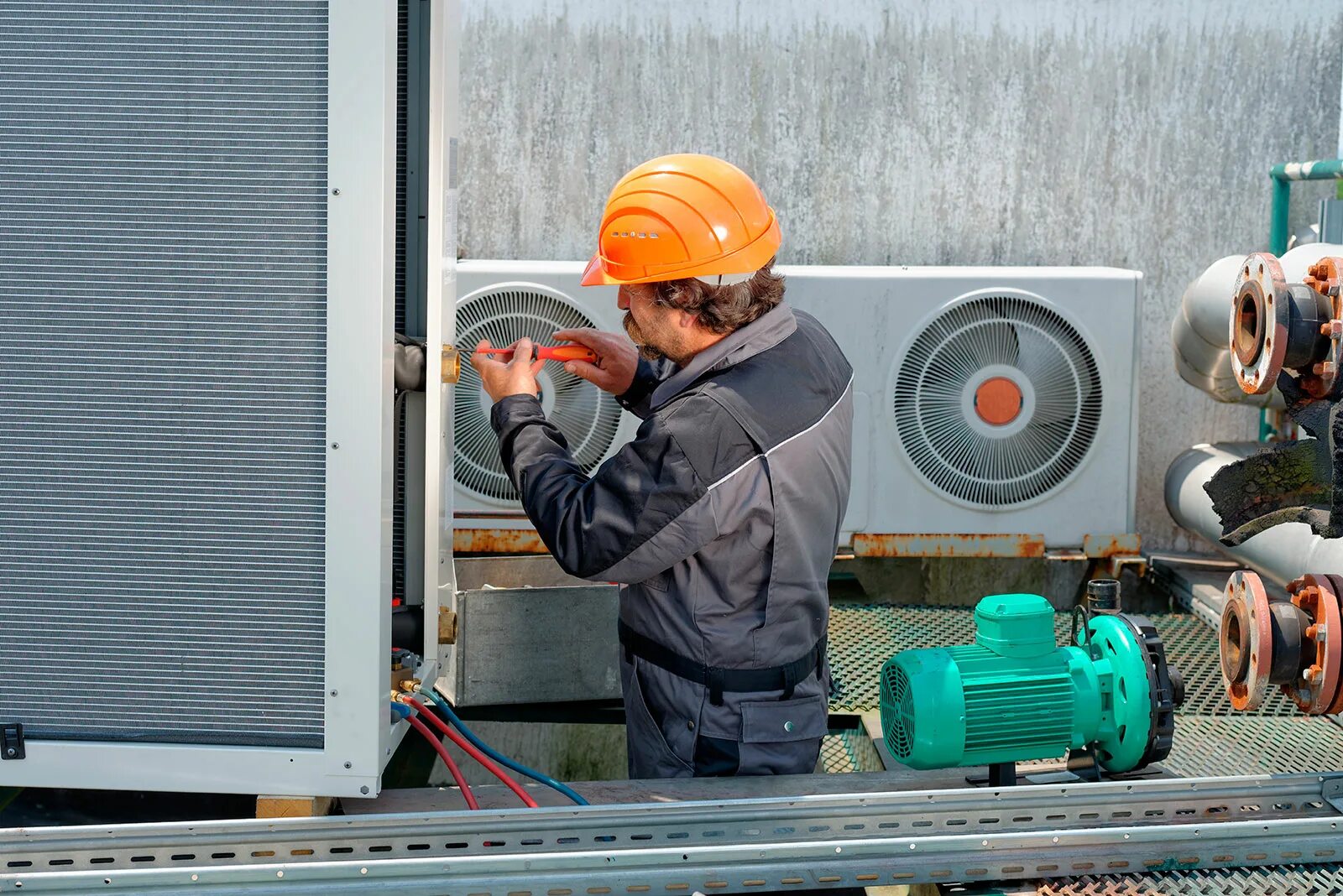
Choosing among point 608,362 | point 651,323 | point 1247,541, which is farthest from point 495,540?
point 1247,541

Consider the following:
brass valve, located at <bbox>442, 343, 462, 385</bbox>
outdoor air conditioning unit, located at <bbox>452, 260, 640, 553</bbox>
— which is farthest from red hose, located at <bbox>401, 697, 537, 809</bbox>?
outdoor air conditioning unit, located at <bbox>452, 260, 640, 553</bbox>

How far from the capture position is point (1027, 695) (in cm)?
223

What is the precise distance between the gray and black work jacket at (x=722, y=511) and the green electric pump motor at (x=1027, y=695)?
7.1 inches

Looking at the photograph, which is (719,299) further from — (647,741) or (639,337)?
(647,741)

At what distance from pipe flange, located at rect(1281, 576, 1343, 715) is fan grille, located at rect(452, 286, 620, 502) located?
2.10 metres

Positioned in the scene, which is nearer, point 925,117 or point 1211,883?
point 1211,883

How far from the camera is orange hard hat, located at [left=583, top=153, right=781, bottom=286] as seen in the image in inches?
81.6

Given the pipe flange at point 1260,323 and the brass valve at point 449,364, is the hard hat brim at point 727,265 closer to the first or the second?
the brass valve at point 449,364

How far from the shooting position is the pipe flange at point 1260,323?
74.1 inches

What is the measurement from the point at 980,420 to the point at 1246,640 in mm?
1853

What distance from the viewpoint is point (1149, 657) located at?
2.25 m

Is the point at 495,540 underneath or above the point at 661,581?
underneath

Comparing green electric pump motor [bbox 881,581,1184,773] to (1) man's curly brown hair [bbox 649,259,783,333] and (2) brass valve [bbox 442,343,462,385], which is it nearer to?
(1) man's curly brown hair [bbox 649,259,783,333]

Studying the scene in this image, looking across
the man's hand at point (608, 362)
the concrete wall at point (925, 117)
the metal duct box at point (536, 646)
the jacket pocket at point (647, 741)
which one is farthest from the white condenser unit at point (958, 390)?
the jacket pocket at point (647, 741)
